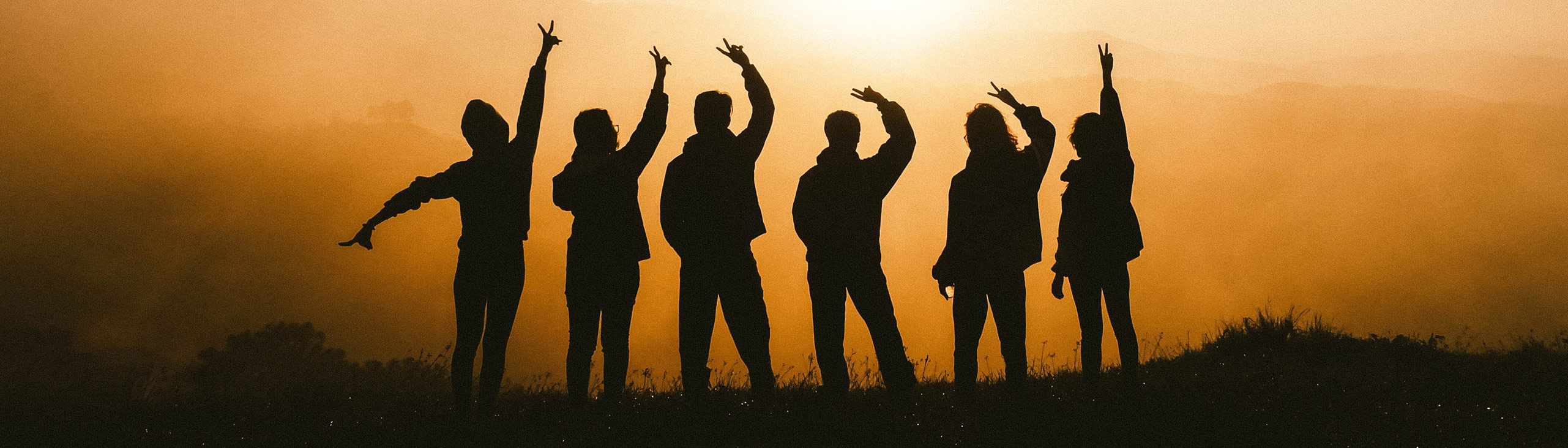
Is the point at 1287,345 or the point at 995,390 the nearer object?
the point at 995,390

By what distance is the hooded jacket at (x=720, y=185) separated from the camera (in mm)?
5031

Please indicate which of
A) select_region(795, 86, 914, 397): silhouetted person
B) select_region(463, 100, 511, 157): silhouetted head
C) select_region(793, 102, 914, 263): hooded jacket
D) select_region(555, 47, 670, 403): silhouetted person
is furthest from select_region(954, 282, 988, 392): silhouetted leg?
select_region(463, 100, 511, 157): silhouetted head

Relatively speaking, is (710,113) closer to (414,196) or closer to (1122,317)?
(414,196)

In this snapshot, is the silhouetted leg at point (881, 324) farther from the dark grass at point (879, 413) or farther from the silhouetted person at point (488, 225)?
the silhouetted person at point (488, 225)

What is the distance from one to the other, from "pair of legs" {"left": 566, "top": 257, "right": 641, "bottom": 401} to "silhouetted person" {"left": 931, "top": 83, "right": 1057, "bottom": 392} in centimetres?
211

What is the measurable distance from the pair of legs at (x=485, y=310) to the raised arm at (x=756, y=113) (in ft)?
5.28

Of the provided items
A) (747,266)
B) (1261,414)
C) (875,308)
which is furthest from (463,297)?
(1261,414)

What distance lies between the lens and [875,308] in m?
5.11

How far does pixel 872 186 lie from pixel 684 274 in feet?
4.43

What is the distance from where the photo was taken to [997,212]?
5.33 metres

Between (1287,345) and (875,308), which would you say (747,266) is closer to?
(875,308)

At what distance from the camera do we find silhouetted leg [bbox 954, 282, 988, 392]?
17.3ft

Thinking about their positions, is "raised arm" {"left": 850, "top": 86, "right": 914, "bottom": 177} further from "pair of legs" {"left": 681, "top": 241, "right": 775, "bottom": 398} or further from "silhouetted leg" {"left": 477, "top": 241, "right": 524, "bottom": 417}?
"silhouetted leg" {"left": 477, "top": 241, "right": 524, "bottom": 417}

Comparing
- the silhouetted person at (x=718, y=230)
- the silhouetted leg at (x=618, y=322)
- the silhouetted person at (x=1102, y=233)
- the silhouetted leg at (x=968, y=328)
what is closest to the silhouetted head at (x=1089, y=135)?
the silhouetted person at (x=1102, y=233)
